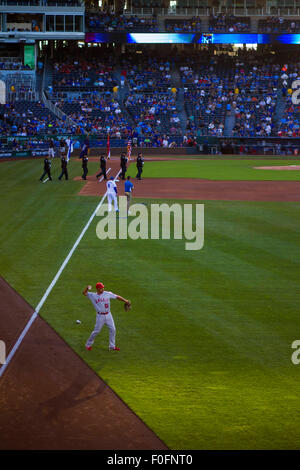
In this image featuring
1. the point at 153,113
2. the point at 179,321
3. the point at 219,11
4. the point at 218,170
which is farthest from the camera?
the point at 219,11

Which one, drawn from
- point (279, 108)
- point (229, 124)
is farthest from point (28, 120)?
point (279, 108)

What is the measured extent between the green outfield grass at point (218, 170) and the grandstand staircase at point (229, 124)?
9.63 meters

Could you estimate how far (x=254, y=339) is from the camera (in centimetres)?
1391

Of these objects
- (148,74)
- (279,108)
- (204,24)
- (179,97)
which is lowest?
(279,108)

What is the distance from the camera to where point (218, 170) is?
4922 cm

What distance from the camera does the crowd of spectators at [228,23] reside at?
253 ft

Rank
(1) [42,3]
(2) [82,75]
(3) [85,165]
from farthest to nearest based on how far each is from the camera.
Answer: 1. (1) [42,3]
2. (2) [82,75]
3. (3) [85,165]

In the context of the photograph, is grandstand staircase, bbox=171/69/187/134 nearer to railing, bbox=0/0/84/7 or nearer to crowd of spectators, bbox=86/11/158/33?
crowd of spectators, bbox=86/11/158/33

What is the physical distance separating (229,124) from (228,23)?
16.2 meters

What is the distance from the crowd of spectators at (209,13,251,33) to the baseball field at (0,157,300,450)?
5108 centimetres

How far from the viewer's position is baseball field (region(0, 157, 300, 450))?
10523 mm

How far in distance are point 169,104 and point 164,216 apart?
4410 cm

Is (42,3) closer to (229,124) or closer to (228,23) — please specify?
(228,23)

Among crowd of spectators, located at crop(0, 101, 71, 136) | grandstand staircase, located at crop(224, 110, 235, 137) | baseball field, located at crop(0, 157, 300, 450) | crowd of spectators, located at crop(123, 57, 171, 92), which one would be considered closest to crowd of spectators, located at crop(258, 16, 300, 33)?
crowd of spectators, located at crop(123, 57, 171, 92)
